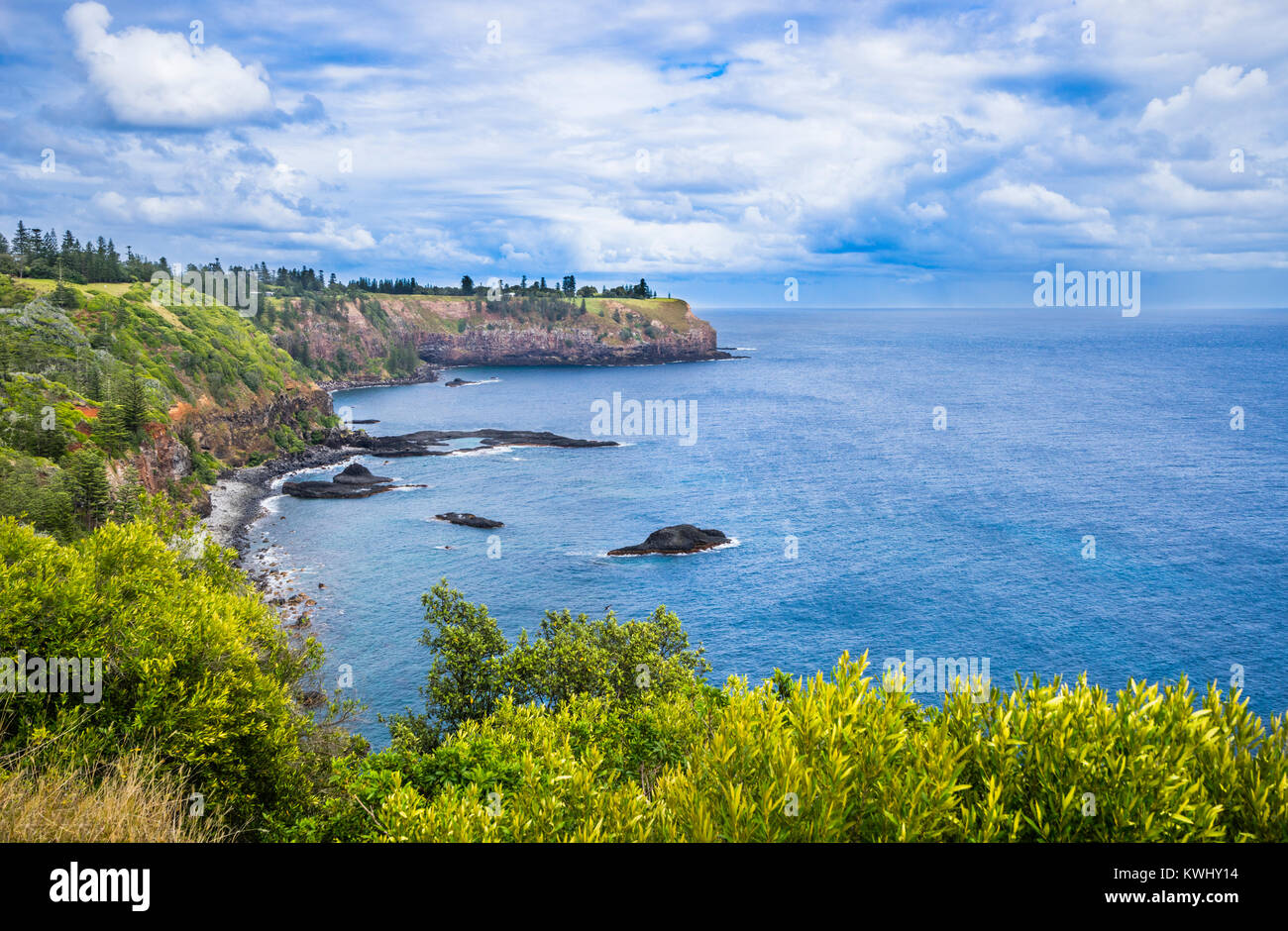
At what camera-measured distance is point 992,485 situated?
98688mm

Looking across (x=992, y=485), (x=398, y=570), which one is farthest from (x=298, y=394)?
(x=992, y=485)

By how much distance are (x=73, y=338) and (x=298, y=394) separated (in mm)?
46444

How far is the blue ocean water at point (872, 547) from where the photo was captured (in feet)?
185

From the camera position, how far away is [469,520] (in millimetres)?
86938

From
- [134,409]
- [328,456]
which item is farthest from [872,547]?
[328,456]

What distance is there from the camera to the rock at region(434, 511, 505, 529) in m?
85.8

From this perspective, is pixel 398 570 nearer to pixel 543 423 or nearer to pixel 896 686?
pixel 896 686

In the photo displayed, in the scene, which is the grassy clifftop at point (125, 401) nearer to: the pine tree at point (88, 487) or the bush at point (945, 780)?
the pine tree at point (88, 487)

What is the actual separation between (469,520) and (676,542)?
78.6ft

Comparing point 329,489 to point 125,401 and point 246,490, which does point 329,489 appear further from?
point 125,401

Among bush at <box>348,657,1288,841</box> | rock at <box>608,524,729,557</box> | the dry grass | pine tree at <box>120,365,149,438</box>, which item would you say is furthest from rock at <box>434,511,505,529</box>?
bush at <box>348,657,1288,841</box>

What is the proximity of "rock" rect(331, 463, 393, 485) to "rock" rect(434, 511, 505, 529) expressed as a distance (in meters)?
20.5

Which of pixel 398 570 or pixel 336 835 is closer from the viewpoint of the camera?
pixel 336 835

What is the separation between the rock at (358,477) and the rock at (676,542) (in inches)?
1713
